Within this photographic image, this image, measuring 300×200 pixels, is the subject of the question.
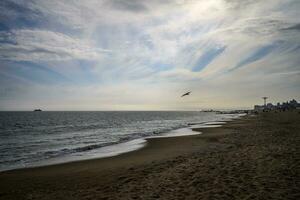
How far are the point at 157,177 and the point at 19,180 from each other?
6.02 m

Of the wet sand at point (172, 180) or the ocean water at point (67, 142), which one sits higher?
the wet sand at point (172, 180)

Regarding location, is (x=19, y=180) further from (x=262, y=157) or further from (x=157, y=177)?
(x=262, y=157)

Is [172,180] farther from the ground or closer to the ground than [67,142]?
farther from the ground

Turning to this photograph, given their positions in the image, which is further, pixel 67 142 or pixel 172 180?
pixel 67 142

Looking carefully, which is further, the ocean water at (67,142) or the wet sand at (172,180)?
the ocean water at (67,142)

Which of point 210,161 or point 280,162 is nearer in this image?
point 280,162

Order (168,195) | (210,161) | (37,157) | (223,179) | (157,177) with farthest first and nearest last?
(37,157) < (210,161) < (157,177) < (223,179) < (168,195)

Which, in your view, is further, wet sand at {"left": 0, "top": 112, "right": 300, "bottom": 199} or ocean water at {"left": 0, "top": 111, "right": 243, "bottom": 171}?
ocean water at {"left": 0, "top": 111, "right": 243, "bottom": 171}

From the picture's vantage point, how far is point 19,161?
52.6 ft

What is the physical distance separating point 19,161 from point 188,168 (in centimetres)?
1132

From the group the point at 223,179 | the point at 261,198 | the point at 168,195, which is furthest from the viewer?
the point at 223,179

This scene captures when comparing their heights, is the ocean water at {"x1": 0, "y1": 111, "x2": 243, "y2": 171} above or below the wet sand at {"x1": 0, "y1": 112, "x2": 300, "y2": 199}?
below

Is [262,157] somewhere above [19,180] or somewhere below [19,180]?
above

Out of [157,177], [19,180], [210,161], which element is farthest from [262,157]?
[19,180]
